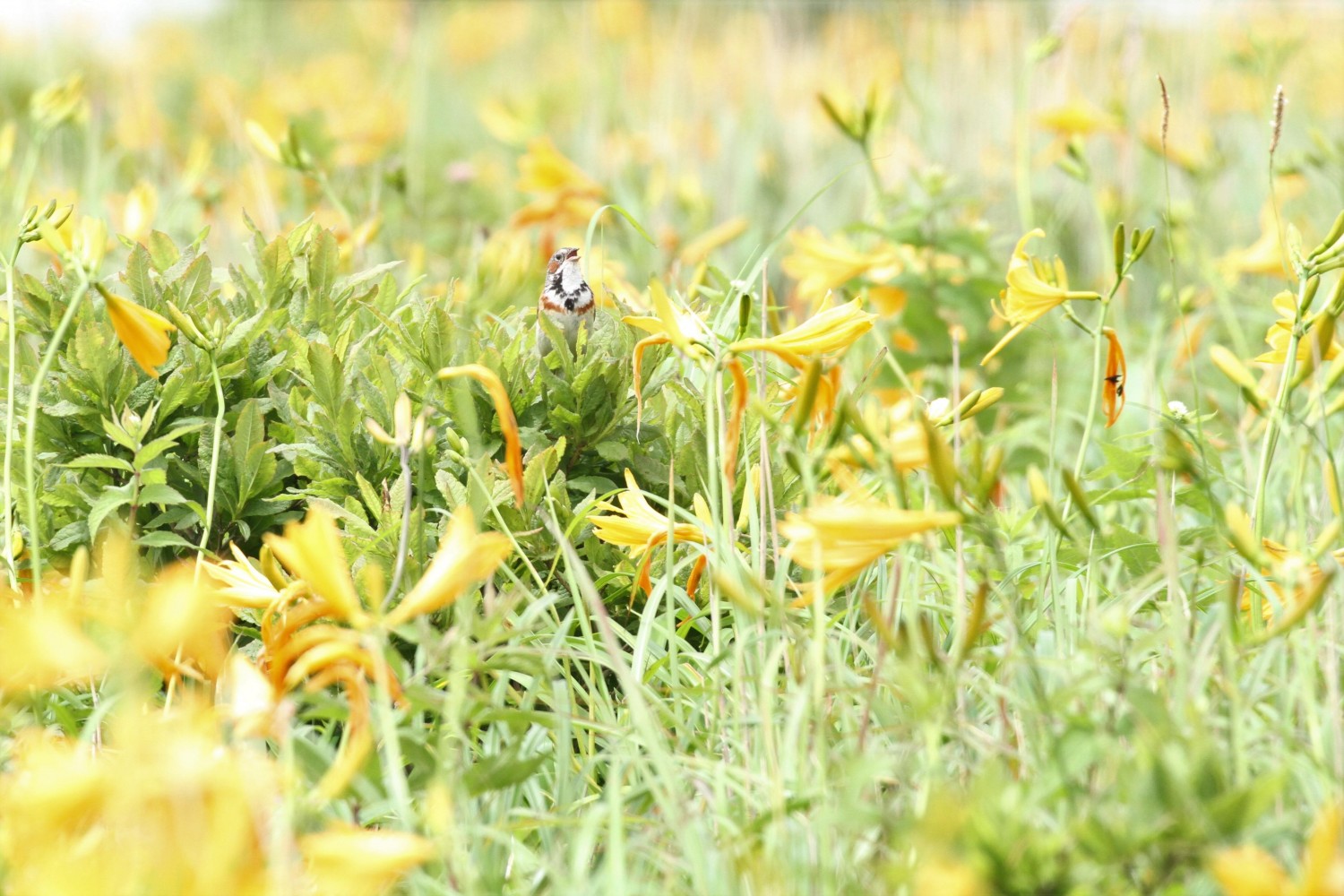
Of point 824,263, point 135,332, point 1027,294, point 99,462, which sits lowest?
point 824,263

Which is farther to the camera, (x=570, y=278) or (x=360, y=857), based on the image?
(x=570, y=278)

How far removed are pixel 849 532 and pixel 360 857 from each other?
0.39 m

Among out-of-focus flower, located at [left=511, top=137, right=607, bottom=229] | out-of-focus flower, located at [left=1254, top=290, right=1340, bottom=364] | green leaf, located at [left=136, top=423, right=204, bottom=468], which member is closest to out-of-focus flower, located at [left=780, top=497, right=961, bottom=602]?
out-of-focus flower, located at [left=1254, top=290, right=1340, bottom=364]

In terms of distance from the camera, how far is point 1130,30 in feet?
11.0

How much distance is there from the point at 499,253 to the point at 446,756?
1.24 meters

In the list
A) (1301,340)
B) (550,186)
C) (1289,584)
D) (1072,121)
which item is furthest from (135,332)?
(1072,121)

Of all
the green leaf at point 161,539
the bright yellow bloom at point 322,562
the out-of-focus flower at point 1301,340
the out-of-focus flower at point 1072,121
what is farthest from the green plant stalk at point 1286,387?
the out-of-focus flower at point 1072,121

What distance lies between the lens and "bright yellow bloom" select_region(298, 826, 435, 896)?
81 centimetres

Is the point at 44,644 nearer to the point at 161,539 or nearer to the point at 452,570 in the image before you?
the point at 452,570

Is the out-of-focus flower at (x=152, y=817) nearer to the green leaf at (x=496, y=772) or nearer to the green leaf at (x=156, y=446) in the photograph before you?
the green leaf at (x=496, y=772)

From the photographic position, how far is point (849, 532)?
934 mm

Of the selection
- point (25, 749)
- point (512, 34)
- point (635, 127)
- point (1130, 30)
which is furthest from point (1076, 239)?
point (512, 34)

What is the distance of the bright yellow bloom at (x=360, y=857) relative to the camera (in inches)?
31.9

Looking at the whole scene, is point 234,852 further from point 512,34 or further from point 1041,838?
point 512,34
